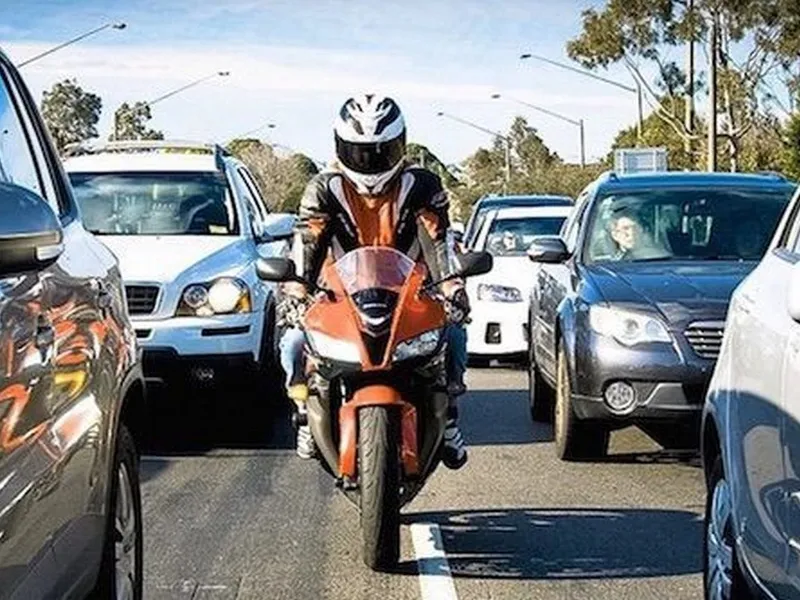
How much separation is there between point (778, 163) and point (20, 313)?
48470 millimetres

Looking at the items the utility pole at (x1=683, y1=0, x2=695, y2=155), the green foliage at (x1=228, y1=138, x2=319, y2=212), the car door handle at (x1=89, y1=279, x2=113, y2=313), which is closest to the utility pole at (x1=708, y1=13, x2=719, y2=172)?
the utility pole at (x1=683, y1=0, x2=695, y2=155)

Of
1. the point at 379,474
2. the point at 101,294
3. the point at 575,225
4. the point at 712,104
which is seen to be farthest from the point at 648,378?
the point at 712,104

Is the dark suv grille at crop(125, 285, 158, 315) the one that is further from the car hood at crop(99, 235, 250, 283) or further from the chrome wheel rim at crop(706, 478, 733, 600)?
the chrome wheel rim at crop(706, 478, 733, 600)

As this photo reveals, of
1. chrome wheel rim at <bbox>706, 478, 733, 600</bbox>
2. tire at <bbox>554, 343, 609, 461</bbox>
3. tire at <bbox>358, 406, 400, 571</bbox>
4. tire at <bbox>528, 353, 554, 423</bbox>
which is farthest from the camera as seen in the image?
tire at <bbox>528, 353, 554, 423</bbox>

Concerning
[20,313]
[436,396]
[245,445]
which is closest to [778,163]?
[245,445]

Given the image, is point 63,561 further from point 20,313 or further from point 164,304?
point 164,304

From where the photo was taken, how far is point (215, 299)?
10.3 meters

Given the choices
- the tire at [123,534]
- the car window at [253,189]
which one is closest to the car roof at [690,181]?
the car window at [253,189]

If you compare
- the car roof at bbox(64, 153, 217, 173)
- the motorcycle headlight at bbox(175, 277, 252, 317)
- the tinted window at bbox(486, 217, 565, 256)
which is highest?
the car roof at bbox(64, 153, 217, 173)

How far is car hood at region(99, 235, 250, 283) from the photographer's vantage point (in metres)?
10.3

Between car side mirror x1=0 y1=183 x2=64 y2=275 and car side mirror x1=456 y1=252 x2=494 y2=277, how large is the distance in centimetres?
326

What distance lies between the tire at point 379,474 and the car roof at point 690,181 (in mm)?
4418

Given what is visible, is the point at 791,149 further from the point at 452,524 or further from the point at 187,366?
the point at 452,524

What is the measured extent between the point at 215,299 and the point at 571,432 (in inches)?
98.3
